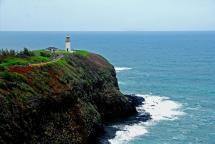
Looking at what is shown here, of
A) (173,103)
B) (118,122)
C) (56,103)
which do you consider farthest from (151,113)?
(56,103)

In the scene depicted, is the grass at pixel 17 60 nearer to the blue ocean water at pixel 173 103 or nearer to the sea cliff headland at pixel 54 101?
the sea cliff headland at pixel 54 101

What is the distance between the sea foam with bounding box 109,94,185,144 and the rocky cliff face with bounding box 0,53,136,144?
3546 mm

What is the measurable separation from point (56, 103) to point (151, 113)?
82.3 ft

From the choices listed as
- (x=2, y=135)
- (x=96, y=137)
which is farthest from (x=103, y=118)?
(x=2, y=135)

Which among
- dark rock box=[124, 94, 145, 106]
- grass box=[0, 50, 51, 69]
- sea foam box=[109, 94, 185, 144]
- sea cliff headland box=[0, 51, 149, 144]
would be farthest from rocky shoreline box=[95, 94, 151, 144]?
grass box=[0, 50, 51, 69]

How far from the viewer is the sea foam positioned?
5605 centimetres

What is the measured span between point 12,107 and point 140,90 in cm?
5331

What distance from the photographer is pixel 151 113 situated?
228 ft

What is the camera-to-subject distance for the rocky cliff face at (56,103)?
4103 centimetres

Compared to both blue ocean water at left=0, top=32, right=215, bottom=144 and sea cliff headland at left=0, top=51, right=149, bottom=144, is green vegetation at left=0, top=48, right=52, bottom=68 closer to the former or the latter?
sea cliff headland at left=0, top=51, right=149, bottom=144

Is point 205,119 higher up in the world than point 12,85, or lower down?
lower down

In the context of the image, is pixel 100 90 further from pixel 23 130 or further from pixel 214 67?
pixel 214 67

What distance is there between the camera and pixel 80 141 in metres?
49.0

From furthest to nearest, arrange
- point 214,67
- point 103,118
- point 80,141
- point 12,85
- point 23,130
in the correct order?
point 214,67 → point 103,118 → point 80,141 → point 12,85 → point 23,130
